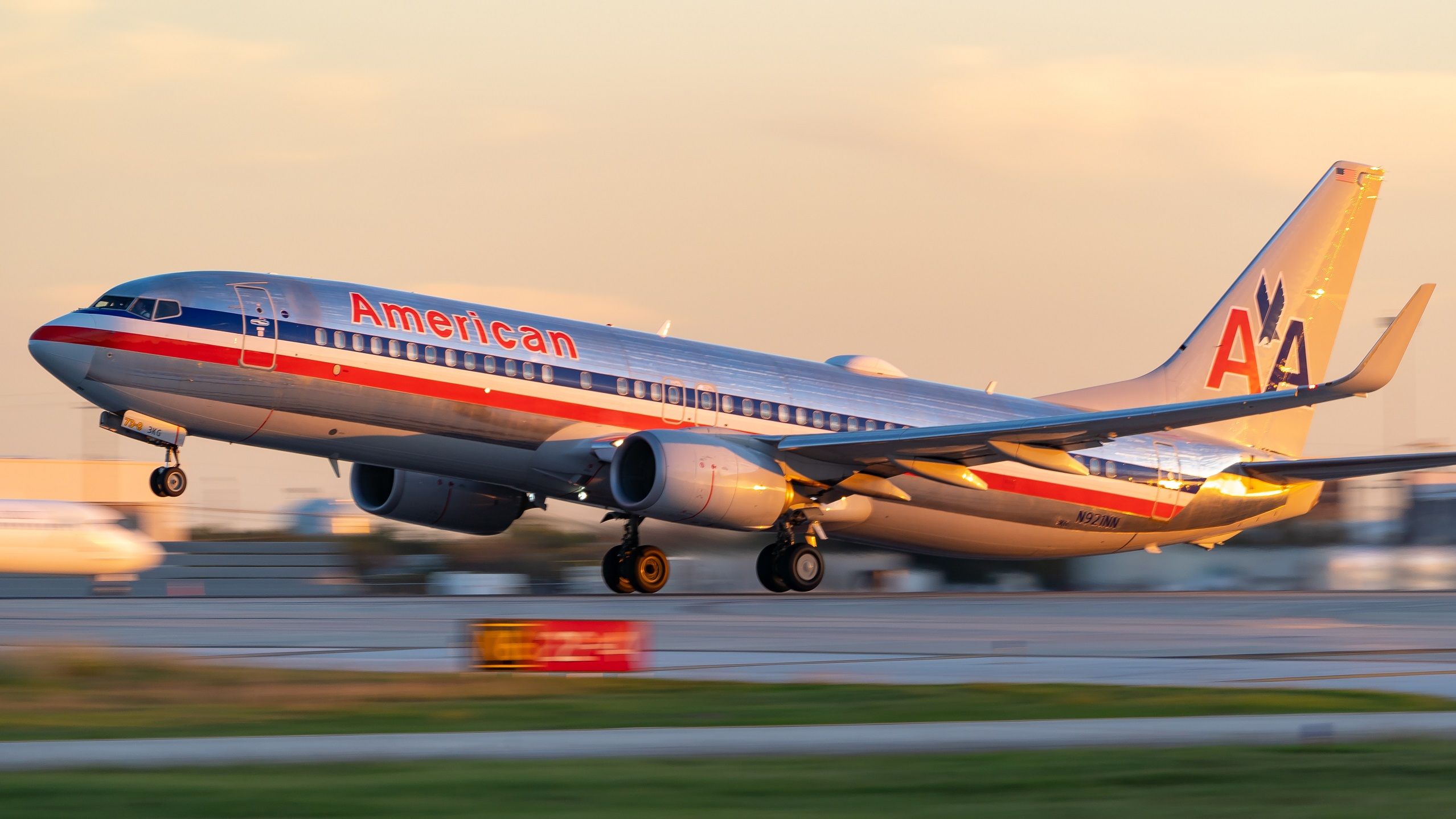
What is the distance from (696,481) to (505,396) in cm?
353

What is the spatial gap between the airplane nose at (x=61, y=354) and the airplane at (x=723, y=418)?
1.7 inches

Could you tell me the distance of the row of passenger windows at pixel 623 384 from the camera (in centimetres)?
2689

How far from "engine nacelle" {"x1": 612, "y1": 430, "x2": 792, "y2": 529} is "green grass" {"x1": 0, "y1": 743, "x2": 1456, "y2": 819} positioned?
18.0 m

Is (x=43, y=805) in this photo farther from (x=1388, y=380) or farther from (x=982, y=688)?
(x=1388, y=380)

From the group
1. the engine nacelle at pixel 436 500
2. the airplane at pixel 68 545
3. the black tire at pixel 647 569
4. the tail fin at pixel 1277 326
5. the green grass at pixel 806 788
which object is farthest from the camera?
the airplane at pixel 68 545

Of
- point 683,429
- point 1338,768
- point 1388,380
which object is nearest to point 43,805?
point 1338,768

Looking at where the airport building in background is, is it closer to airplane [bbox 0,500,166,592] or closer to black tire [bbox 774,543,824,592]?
airplane [bbox 0,500,166,592]

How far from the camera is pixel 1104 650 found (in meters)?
17.3

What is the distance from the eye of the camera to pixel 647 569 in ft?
101

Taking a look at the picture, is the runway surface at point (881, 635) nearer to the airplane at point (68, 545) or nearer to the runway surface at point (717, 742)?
the runway surface at point (717, 742)

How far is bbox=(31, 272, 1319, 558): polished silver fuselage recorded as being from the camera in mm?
26000

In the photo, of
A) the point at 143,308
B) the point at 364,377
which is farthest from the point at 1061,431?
the point at 143,308

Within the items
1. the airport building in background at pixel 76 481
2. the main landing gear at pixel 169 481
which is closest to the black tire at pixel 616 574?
the main landing gear at pixel 169 481

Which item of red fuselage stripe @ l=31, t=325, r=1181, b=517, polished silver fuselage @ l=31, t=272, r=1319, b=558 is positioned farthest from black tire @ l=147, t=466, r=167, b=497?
red fuselage stripe @ l=31, t=325, r=1181, b=517
